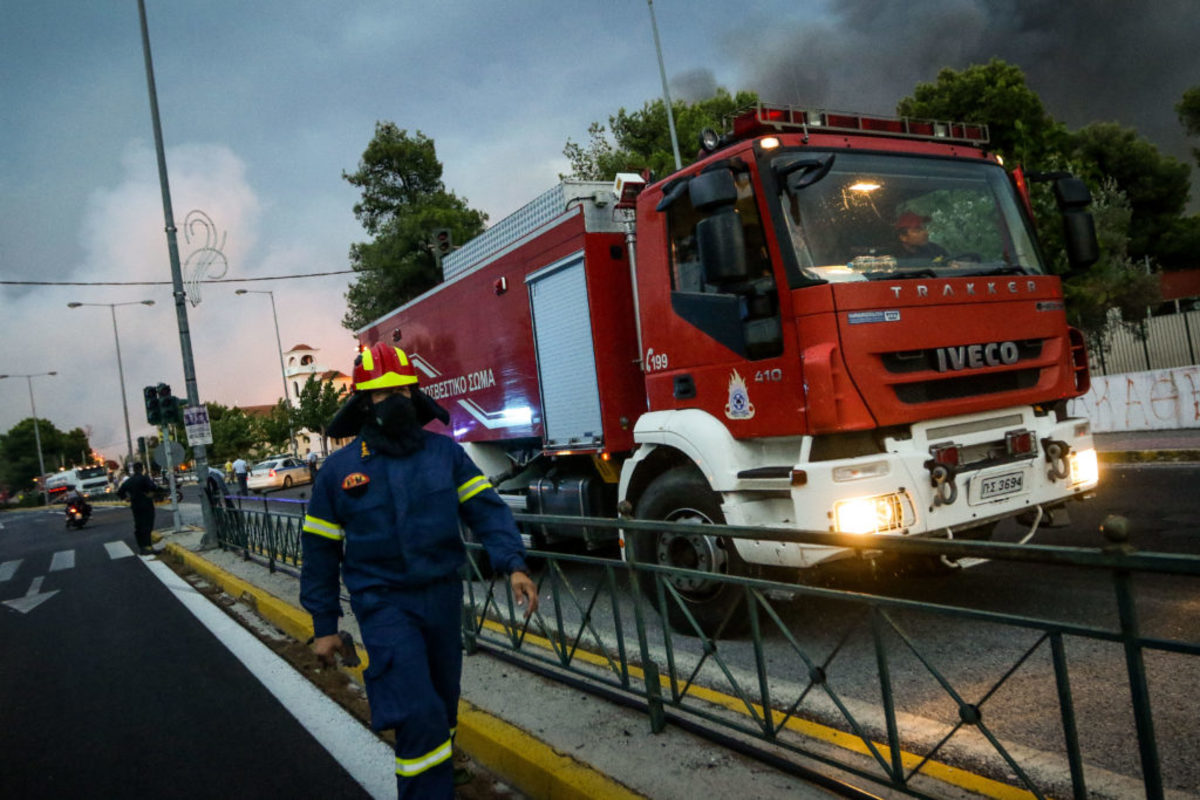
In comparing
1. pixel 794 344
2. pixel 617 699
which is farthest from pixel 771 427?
pixel 617 699

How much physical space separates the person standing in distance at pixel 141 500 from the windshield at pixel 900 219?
14.0 metres

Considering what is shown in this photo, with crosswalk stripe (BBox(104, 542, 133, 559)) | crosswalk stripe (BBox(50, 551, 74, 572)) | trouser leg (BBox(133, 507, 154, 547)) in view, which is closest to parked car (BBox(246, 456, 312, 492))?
crosswalk stripe (BBox(104, 542, 133, 559))

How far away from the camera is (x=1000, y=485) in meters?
4.41

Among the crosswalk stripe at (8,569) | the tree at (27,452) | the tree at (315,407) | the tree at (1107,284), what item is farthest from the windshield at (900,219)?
the tree at (27,452)

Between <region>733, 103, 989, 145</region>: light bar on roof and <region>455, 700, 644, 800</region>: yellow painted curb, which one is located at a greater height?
<region>733, 103, 989, 145</region>: light bar on roof

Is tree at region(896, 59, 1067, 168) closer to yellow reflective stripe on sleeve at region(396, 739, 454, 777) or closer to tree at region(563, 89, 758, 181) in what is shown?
tree at region(563, 89, 758, 181)

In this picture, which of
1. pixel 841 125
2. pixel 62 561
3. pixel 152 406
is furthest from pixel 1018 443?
pixel 62 561

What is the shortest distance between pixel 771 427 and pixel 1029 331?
1.70 m

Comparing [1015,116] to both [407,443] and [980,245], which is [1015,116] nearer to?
[980,245]

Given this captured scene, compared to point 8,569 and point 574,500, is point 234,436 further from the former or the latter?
point 574,500

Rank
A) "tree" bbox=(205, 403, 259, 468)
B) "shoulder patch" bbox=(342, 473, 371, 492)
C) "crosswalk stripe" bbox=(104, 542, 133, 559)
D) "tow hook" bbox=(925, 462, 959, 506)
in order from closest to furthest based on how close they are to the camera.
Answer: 1. "shoulder patch" bbox=(342, 473, 371, 492)
2. "tow hook" bbox=(925, 462, 959, 506)
3. "crosswalk stripe" bbox=(104, 542, 133, 559)
4. "tree" bbox=(205, 403, 259, 468)

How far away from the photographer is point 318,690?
521 cm

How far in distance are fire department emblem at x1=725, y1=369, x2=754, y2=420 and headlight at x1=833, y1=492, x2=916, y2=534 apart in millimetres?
804

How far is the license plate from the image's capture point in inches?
171
